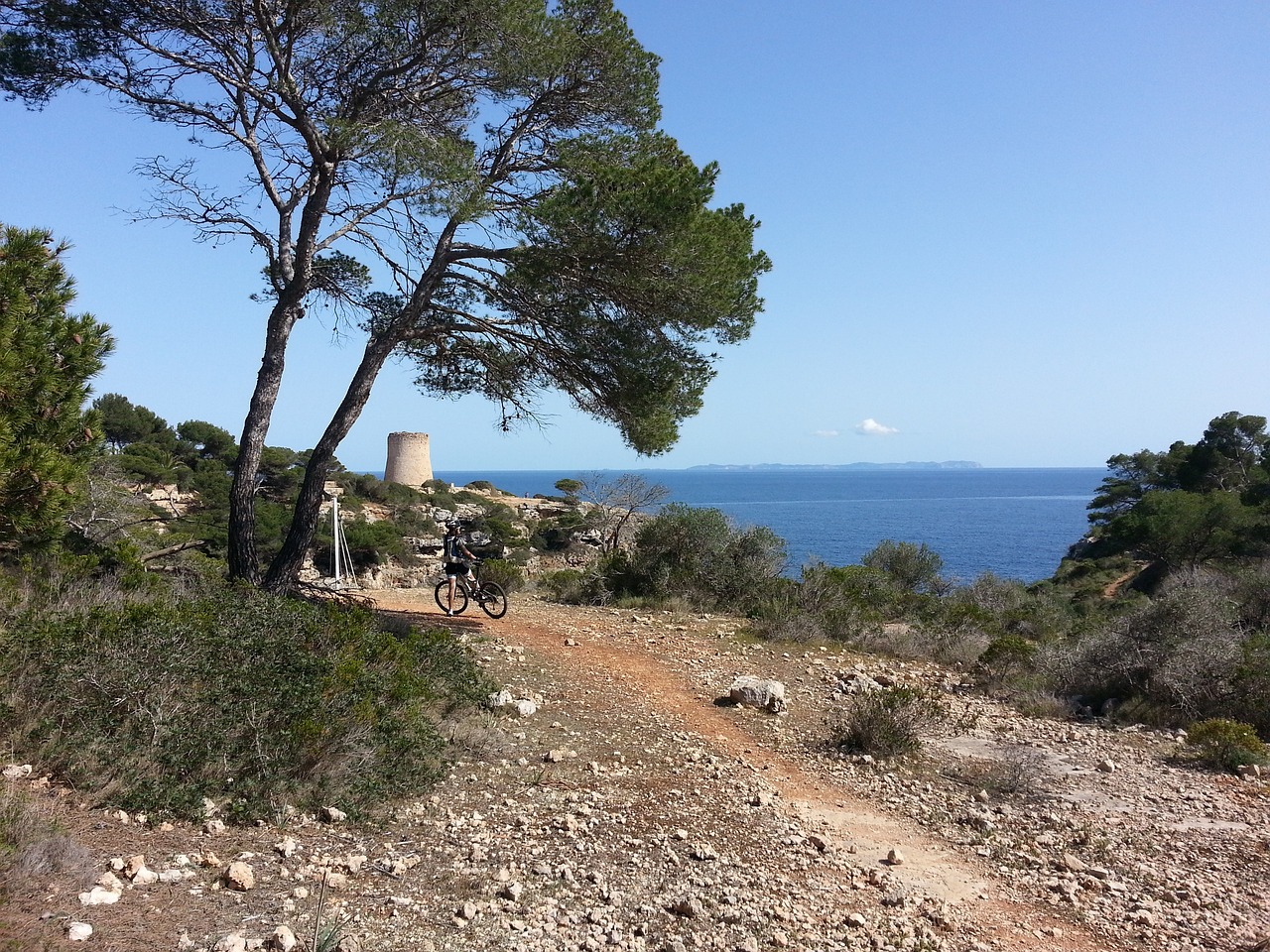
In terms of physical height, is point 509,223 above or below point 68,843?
above

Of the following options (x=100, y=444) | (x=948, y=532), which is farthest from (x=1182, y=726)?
(x=948, y=532)

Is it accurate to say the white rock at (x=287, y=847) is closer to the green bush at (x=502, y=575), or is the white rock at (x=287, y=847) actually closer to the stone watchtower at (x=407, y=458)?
the green bush at (x=502, y=575)

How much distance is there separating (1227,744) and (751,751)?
403cm

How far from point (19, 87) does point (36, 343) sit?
4494mm

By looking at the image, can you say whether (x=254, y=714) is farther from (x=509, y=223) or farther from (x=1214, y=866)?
(x=509, y=223)

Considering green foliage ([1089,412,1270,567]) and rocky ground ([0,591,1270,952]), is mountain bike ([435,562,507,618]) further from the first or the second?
green foliage ([1089,412,1270,567])

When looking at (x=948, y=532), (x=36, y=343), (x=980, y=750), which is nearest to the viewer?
(x=36, y=343)

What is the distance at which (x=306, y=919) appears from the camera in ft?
11.6

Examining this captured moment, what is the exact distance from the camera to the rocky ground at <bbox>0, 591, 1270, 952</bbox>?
11.8ft

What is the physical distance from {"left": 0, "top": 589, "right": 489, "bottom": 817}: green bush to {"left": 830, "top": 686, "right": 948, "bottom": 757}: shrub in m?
3.53

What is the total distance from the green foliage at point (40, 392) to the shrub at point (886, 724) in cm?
694

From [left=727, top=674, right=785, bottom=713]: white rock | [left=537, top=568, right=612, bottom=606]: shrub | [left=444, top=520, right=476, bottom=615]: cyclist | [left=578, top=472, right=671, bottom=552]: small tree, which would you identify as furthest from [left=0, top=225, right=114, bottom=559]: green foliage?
[left=578, top=472, right=671, bottom=552]: small tree

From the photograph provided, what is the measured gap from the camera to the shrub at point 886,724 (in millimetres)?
6797

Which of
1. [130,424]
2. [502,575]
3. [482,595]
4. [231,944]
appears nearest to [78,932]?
[231,944]
